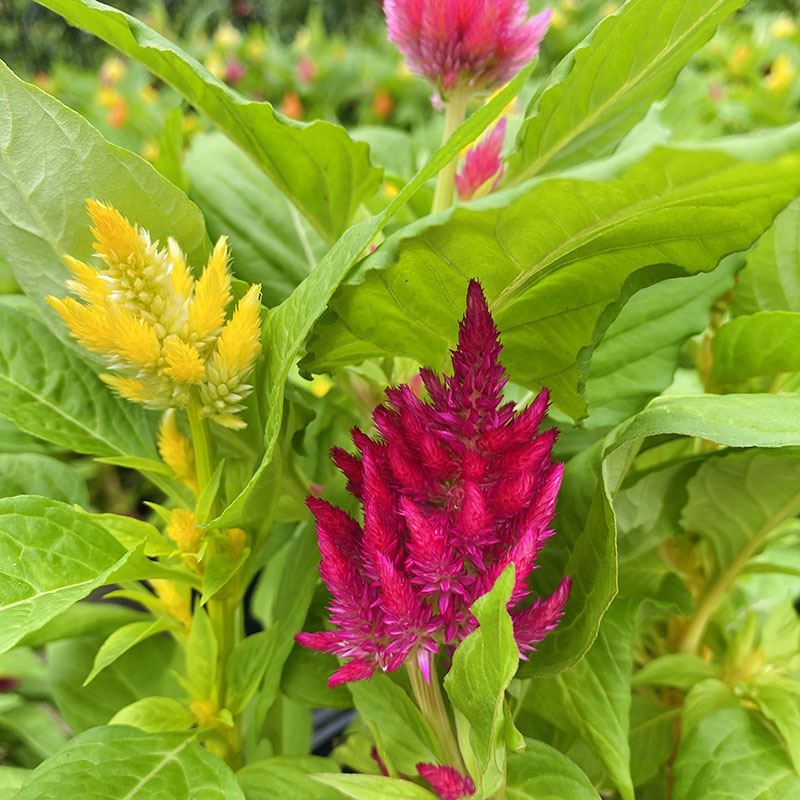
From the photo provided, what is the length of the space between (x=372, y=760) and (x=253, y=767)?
11cm

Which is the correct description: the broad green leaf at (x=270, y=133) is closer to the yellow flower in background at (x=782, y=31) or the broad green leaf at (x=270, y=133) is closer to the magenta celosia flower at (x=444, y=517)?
the magenta celosia flower at (x=444, y=517)

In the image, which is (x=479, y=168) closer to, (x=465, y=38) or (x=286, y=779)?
(x=465, y=38)

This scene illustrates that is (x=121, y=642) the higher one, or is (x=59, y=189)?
(x=59, y=189)

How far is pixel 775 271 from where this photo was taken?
72 centimetres

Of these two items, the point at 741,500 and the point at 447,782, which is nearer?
the point at 447,782

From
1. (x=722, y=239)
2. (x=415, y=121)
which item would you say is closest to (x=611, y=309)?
(x=722, y=239)

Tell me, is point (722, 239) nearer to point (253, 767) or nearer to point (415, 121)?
point (253, 767)

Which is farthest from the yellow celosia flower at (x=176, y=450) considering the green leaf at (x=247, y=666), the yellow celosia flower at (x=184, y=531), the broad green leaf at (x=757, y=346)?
the broad green leaf at (x=757, y=346)

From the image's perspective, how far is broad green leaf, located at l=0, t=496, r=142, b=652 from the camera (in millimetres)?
441

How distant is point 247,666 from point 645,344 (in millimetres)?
430

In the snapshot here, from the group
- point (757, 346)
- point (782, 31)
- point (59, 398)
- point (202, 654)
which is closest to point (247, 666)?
point (202, 654)

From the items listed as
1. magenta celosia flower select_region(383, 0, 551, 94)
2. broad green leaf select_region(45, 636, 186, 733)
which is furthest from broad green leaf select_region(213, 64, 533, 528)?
broad green leaf select_region(45, 636, 186, 733)

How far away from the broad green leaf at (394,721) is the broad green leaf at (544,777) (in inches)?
2.3

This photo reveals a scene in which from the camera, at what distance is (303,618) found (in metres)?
0.60
